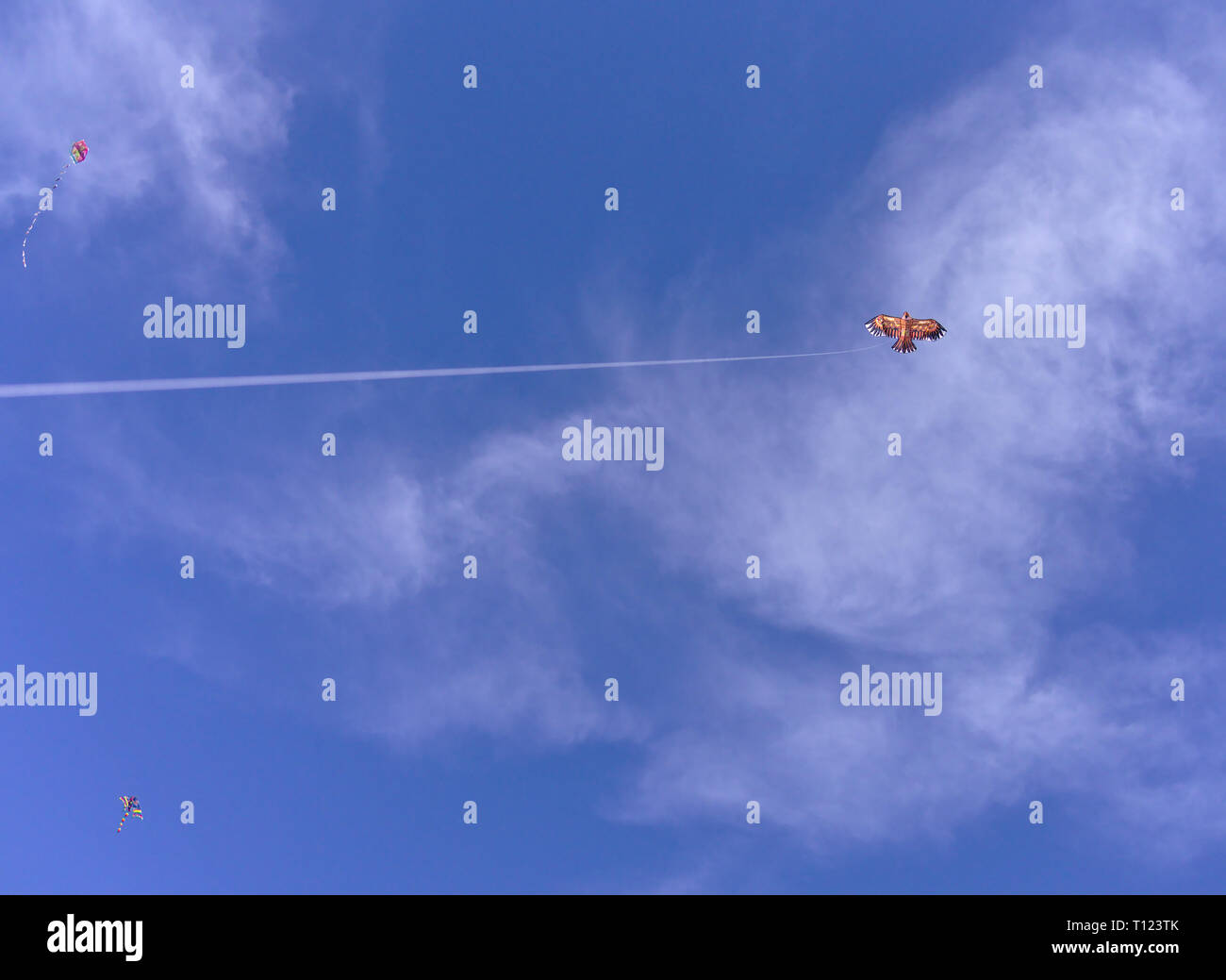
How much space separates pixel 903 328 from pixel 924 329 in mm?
1380

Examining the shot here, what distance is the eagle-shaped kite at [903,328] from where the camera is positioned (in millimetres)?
58219

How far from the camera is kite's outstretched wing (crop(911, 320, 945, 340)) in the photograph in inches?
2293

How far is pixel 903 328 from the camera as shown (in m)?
58.2

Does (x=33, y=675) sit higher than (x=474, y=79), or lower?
lower

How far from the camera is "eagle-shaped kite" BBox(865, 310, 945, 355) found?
58.2 metres

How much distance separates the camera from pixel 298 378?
59.6 metres

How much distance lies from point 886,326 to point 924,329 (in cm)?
255

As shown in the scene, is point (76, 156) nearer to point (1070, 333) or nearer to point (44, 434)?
point (44, 434)

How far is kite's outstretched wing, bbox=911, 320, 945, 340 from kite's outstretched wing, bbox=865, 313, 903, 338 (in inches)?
36.4

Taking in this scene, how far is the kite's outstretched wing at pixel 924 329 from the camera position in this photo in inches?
2293
